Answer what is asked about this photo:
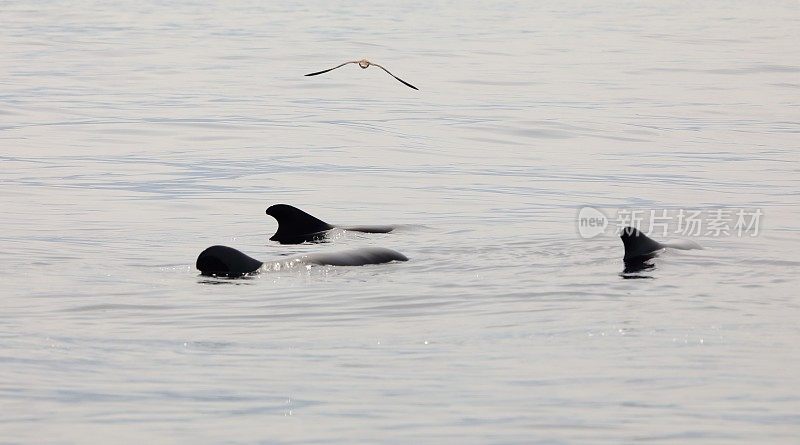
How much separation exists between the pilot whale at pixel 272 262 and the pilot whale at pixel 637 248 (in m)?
2.06

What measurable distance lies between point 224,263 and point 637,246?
3.71 metres

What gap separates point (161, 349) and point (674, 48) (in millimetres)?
44402

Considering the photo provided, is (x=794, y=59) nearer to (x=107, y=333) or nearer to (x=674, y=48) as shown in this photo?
(x=674, y=48)

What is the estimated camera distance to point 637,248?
14867 millimetres

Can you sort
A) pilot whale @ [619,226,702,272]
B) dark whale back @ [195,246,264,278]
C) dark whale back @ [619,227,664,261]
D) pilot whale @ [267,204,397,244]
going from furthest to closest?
pilot whale @ [267,204,397,244], dark whale back @ [619,227,664,261], pilot whale @ [619,226,702,272], dark whale back @ [195,246,264,278]

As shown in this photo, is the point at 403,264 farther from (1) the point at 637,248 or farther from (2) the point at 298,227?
(2) the point at 298,227

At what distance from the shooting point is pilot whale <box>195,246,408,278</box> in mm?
14281

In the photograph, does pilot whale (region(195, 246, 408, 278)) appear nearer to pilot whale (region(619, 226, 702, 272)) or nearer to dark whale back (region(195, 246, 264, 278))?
dark whale back (region(195, 246, 264, 278))

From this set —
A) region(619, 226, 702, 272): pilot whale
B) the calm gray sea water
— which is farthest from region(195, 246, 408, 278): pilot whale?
region(619, 226, 702, 272): pilot whale

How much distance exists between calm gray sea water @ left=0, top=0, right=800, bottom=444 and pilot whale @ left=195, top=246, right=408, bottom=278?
228mm

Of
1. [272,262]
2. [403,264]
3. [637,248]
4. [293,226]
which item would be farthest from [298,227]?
[637,248]

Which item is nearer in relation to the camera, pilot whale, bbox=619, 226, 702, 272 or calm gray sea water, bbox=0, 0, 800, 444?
calm gray sea water, bbox=0, 0, 800, 444

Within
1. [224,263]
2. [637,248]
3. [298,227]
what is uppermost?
[637,248]

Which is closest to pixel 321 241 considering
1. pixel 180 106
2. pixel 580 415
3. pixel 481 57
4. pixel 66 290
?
pixel 66 290
